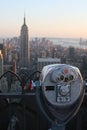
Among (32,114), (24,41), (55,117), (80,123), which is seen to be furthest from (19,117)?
(24,41)

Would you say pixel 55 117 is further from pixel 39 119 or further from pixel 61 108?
pixel 39 119

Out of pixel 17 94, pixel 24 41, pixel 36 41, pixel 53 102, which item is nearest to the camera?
pixel 53 102

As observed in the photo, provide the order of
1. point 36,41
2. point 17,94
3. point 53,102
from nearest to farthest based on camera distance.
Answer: point 53,102 < point 17,94 < point 36,41

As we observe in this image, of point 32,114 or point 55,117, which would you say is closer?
point 55,117

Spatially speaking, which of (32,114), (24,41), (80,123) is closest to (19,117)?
(32,114)

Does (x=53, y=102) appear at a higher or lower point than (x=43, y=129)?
higher

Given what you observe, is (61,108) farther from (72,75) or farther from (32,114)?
(32,114)
